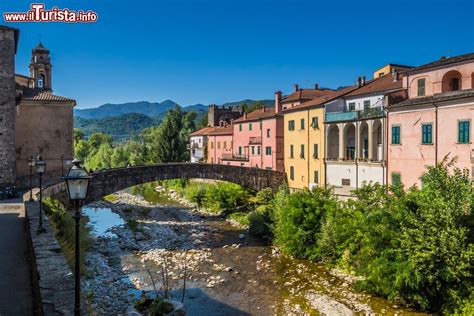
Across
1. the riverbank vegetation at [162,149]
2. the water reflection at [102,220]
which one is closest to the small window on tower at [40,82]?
the water reflection at [102,220]

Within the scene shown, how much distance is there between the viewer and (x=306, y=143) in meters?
38.3

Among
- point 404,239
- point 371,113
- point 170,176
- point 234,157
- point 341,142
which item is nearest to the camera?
point 404,239

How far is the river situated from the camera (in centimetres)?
1695

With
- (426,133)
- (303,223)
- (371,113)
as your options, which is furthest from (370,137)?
(303,223)

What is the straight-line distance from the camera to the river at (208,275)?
1695 centimetres

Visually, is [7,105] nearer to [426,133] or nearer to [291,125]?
[291,125]

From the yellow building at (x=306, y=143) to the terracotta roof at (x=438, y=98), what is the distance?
26.6ft

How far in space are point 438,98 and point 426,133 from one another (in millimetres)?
2283

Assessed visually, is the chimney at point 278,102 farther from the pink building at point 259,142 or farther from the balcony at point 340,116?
the balcony at point 340,116

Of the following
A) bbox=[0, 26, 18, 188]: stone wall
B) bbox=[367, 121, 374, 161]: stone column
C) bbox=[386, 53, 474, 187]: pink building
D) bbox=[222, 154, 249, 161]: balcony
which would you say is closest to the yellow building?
bbox=[367, 121, 374, 161]: stone column

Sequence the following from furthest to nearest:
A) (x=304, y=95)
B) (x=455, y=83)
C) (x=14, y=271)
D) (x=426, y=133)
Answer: (x=304, y=95) → (x=455, y=83) → (x=426, y=133) → (x=14, y=271)

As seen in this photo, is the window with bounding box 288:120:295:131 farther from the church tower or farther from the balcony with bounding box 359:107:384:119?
the church tower

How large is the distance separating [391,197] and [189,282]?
10728 mm

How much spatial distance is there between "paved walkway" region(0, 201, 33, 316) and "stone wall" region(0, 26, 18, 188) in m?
12.1
